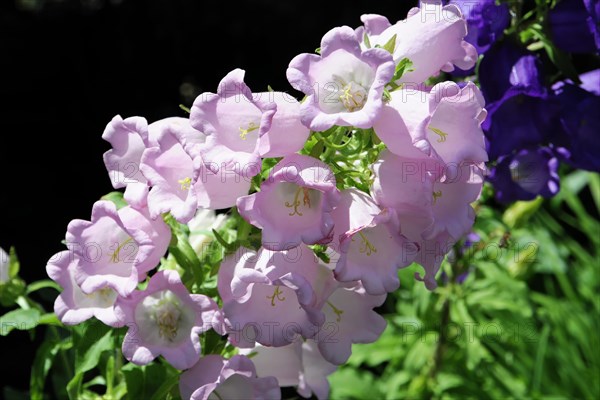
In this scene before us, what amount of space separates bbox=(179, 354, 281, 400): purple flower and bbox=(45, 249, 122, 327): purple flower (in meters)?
0.21

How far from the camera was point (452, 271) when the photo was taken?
2.36 metres

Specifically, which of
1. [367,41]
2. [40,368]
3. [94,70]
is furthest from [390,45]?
[94,70]

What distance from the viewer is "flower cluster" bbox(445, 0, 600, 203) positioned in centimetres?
184

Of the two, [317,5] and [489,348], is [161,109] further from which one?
[489,348]

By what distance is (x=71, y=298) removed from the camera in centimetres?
153

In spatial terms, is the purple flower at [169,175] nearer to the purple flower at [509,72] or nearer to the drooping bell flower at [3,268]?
the drooping bell flower at [3,268]

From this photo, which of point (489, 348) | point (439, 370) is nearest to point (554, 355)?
point (489, 348)

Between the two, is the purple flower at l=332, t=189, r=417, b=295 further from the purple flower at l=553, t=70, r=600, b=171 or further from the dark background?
the dark background

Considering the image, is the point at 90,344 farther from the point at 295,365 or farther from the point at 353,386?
the point at 353,386

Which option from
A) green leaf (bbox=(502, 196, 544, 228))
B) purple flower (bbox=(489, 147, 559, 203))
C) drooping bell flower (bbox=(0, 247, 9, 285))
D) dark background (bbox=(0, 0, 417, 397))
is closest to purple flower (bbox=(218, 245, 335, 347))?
drooping bell flower (bbox=(0, 247, 9, 285))

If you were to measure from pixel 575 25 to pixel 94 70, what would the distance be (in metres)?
3.46

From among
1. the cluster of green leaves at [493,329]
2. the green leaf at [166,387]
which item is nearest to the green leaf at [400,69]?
the green leaf at [166,387]

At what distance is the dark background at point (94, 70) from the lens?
408cm

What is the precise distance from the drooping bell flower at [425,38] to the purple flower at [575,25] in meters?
0.40
